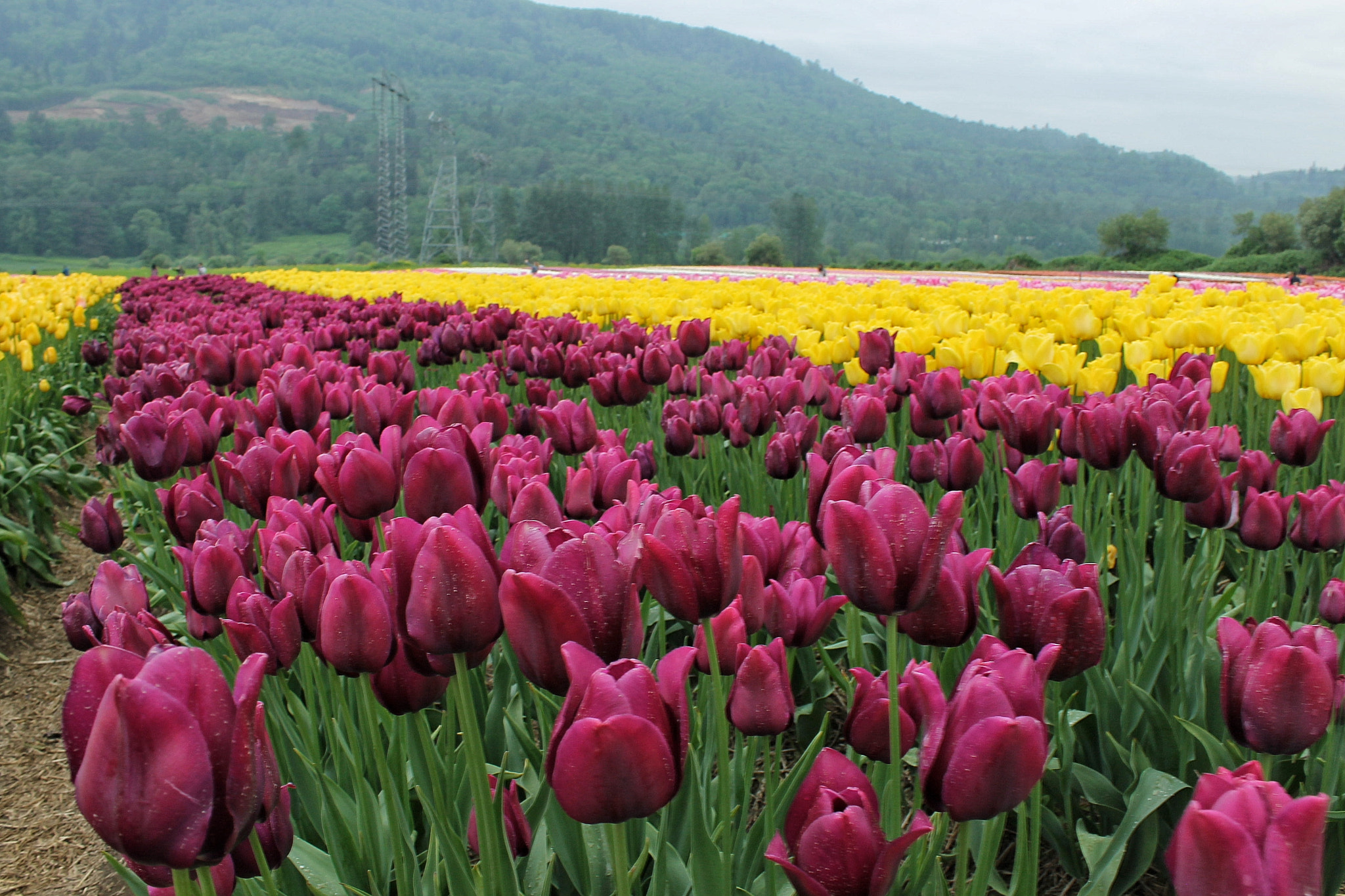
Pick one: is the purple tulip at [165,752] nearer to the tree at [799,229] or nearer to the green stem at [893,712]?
the green stem at [893,712]

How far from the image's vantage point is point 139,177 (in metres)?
111

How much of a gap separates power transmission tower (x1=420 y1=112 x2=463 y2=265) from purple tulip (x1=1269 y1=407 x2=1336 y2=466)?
55776 millimetres

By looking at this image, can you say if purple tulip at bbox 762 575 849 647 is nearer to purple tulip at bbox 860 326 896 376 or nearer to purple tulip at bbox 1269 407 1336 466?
purple tulip at bbox 1269 407 1336 466

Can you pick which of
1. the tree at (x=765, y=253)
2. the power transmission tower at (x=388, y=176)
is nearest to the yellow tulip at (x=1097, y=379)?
the tree at (x=765, y=253)

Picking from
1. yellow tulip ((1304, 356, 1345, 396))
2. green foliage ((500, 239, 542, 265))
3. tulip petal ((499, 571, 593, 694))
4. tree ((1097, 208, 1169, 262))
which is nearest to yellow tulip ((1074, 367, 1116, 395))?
yellow tulip ((1304, 356, 1345, 396))

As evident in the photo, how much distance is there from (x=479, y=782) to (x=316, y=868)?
757 millimetres

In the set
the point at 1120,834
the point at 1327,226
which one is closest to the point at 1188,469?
the point at 1120,834

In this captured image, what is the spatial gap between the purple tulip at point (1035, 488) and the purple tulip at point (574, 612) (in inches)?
54.0

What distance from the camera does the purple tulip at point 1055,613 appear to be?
4.11 feet

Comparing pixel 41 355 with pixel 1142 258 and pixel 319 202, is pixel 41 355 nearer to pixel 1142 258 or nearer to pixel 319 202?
pixel 1142 258

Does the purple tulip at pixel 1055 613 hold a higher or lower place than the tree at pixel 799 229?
lower

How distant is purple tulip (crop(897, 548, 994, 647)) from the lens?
124cm

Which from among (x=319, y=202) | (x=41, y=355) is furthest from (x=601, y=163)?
(x=41, y=355)

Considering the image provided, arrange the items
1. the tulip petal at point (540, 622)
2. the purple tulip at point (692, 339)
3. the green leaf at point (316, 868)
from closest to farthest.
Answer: the tulip petal at point (540, 622) < the green leaf at point (316, 868) < the purple tulip at point (692, 339)
